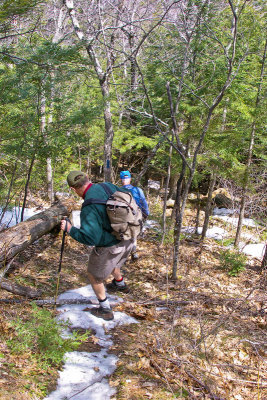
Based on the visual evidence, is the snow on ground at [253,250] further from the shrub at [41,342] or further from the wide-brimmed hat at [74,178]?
the shrub at [41,342]

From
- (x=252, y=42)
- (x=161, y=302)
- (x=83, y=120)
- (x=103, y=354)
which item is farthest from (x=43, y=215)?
(x=252, y=42)

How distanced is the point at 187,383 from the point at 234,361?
3.33 feet

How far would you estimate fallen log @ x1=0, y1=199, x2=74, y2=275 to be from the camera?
4.78m

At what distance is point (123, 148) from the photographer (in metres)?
10.5

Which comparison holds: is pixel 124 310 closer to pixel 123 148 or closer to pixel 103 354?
pixel 103 354

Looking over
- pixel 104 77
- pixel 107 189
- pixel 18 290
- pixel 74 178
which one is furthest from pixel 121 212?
pixel 104 77

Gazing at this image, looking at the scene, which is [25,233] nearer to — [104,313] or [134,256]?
[104,313]

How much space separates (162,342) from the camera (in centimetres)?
356

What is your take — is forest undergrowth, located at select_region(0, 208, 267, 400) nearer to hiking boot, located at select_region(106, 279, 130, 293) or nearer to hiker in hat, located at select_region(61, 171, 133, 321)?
hiking boot, located at select_region(106, 279, 130, 293)

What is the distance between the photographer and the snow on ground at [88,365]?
2.59 metres

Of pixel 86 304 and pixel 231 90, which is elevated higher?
pixel 231 90

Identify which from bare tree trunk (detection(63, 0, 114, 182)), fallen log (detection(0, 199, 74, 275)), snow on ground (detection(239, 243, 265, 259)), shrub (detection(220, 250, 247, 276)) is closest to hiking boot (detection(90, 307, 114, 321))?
fallen log (detection(0, 199, 74, 275))

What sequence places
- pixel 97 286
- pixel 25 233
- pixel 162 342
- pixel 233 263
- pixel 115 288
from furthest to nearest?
1. pixel 233 263
2. pixel 25 233
3. pixel 115 288
4. pixel 97 286
5. pixel 162 342

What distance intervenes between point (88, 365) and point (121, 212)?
174cm
